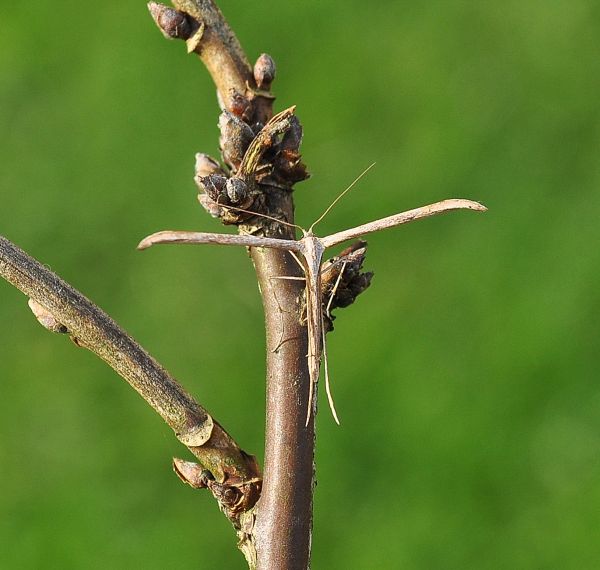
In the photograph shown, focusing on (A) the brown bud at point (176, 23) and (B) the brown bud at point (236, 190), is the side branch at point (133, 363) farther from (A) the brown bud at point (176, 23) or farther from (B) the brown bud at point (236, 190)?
(A) the brown bud at point (176, 23)

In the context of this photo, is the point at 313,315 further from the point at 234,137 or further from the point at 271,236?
the point at 234,137

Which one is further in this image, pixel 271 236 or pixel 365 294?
pixel 365 294

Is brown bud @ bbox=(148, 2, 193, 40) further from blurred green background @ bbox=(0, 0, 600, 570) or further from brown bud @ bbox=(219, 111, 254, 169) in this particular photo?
blurred green background @ bbox=(0, 0, 600, 570)

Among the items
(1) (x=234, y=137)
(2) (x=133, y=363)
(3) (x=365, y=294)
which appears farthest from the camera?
(3) (x=365, y=294)

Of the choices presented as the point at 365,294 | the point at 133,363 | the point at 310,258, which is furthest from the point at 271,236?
the point at 365,294

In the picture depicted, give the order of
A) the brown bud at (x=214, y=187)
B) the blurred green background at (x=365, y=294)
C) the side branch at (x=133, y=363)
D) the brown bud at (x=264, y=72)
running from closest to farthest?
1. the side branch at (x=133, y=363)
2. the brown bud at (x=214, y=187)
3. the brown bud at (x=264, y=72)
4. the blurred green background at (x=365, y=294)

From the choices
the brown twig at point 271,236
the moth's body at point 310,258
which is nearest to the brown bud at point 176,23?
the brown twig at point 271,236

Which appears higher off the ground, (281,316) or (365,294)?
(281,316)
